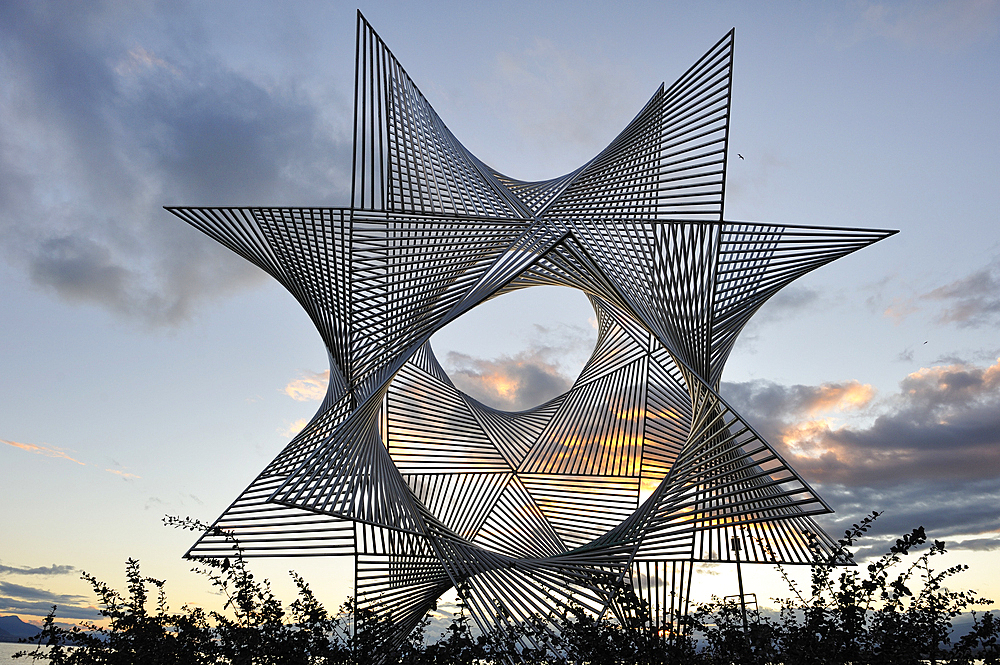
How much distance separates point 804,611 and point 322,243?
20.4 ft

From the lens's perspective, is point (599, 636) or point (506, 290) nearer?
point (599, 636)

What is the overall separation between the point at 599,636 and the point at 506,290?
6096mm

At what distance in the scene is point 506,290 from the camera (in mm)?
11078

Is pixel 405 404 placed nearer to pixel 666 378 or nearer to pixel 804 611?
pixel 666 378

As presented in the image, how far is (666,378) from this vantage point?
40.8ft

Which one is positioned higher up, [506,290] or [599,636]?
[506,290]

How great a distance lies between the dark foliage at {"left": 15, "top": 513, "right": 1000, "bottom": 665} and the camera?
5.10m

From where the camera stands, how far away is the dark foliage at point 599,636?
5098 mm

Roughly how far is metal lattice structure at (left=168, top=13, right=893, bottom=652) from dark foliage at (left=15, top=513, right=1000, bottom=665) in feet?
2.59

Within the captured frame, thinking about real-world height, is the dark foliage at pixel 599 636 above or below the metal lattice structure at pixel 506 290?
below

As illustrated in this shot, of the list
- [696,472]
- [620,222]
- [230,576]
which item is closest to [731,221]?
[620,222]

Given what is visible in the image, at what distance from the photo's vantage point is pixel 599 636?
19.0ft

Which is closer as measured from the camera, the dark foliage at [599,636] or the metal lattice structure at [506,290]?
the dark foliage at [599,636]

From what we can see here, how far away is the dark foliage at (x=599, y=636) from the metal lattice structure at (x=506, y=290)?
2.59 ft
